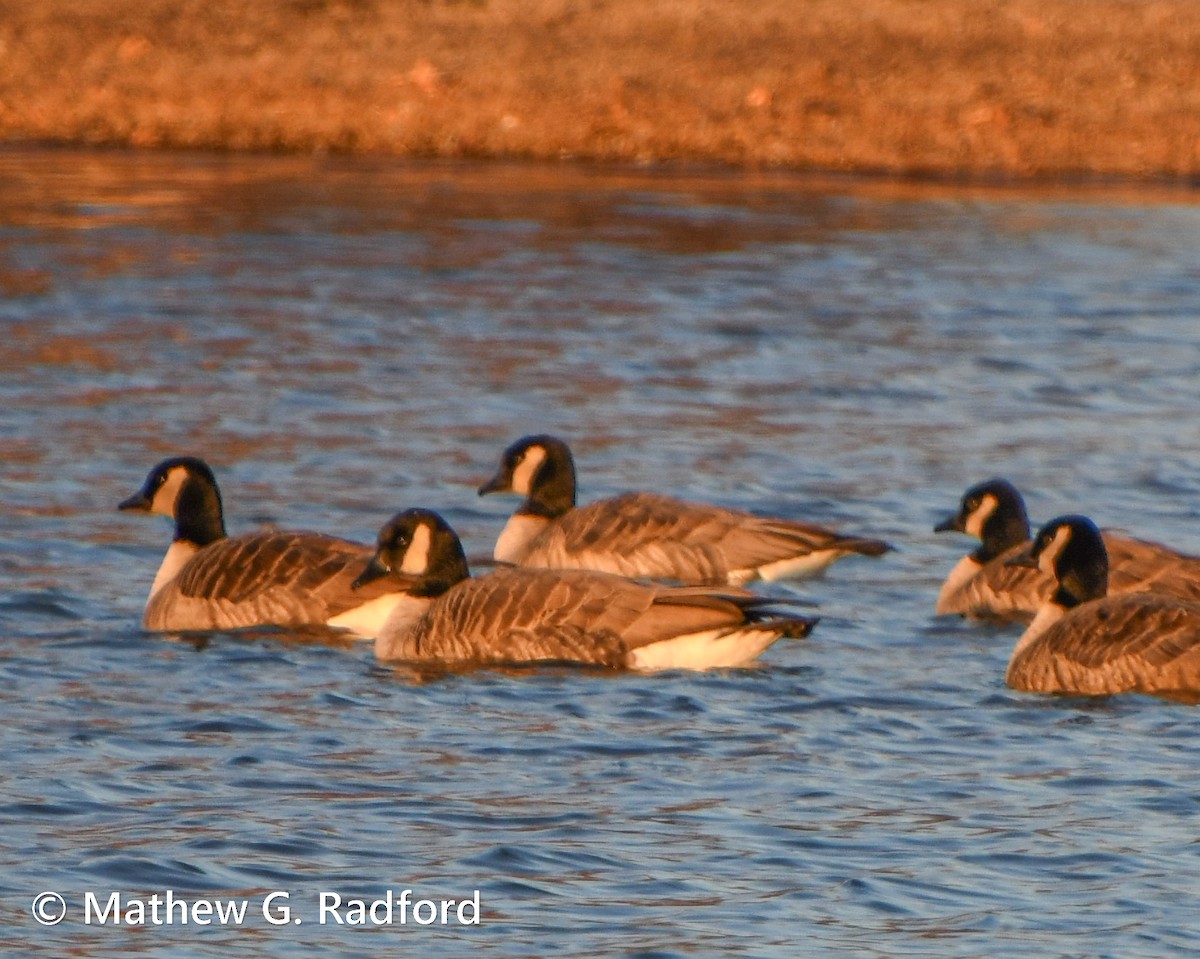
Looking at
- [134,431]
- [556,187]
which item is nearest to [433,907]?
[134,431]

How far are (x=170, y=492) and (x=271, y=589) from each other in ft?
4.49

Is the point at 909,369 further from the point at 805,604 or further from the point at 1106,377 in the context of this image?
the point at 805,604

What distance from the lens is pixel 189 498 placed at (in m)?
14.3

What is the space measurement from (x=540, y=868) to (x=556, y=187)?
27967 millimetres

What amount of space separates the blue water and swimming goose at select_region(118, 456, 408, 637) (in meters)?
0.23

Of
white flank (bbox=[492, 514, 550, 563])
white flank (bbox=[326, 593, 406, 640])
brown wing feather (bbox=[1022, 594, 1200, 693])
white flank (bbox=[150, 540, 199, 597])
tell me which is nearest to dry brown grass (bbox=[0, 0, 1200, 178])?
white flank (bbox=[492, 514, 550, 563])

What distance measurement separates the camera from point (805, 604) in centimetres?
1405

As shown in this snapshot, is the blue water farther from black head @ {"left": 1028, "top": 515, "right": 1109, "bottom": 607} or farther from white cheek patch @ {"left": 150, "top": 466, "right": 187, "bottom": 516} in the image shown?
black head @ {"left": 1028, "top": 515, "right": 1109, "bottom": 607}

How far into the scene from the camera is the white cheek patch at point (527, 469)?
15750 mm

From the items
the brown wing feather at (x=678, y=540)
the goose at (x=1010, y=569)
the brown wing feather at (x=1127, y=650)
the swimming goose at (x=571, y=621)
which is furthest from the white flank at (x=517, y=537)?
the brown wing feather at (x=1127, y=650)

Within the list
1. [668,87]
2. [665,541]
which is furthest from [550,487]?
[668,87]

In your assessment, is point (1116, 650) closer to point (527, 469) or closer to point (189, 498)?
point (527, 469)

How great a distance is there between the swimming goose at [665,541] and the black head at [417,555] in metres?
1.67

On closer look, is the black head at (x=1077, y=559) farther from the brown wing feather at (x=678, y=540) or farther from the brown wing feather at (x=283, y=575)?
the brown wing feather at (x=283, y=575)
